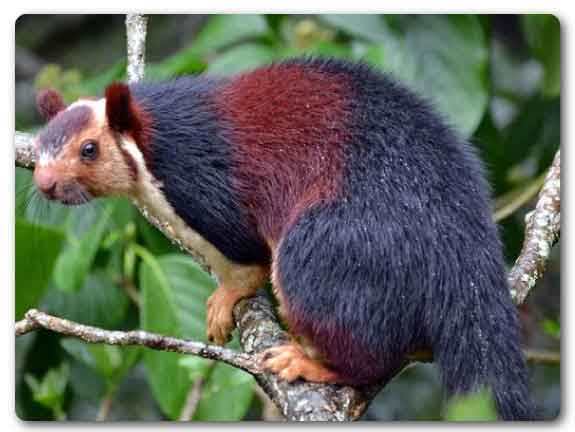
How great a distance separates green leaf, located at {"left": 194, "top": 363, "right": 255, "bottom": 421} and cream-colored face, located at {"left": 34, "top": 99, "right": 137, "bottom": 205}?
0.72m

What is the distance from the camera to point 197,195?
9.38 feet

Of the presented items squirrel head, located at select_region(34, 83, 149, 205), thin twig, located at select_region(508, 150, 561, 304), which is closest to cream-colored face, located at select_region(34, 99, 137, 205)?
squirrel head, located at select_region(34, 83, 149, 205)

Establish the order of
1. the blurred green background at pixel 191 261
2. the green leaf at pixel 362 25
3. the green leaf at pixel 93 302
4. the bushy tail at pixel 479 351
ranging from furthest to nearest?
the green leaf at pixel 93 302
the green leaf at pixel 362 25
the blurred green background at pixel 191 261
the bushy tail at pixel 479 351

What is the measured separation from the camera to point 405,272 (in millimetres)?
2678

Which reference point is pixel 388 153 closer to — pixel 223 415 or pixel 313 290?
pixel 313 290

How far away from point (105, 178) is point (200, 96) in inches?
13.2

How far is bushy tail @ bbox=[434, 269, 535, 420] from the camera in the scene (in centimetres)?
268

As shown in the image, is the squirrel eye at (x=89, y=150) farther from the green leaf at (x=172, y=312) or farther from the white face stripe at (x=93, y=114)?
the green leaf at (x=172, y=312)

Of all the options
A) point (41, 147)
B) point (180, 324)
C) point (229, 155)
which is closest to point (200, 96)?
point (229, 155)

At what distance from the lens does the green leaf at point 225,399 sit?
326 cm

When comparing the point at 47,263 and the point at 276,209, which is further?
the point at 47,263

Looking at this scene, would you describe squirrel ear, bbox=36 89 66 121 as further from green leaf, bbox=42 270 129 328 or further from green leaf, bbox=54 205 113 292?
green leaf, bbox=42 270 129 328

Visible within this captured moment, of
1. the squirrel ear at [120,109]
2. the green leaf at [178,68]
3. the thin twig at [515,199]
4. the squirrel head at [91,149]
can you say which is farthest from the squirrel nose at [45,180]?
the thin twig at [515,199]
